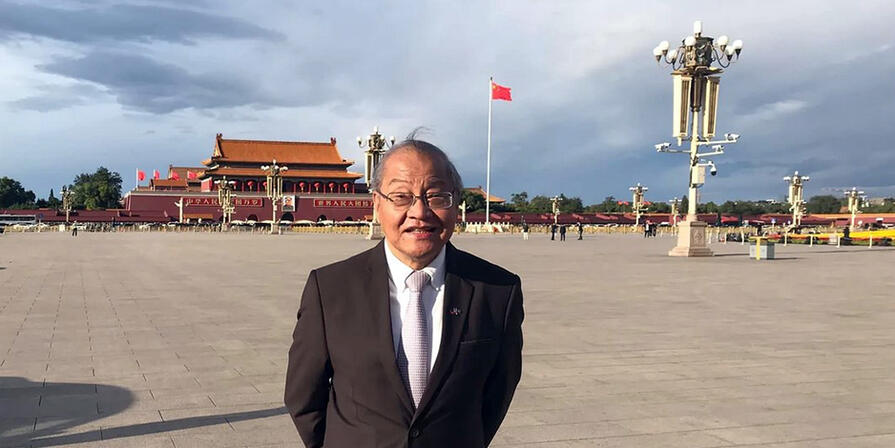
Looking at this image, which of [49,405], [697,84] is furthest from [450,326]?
[697,84]

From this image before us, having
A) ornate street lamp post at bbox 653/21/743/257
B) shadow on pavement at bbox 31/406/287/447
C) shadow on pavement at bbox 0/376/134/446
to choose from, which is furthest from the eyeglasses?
ornate street lamp post at bbox 653/21/743/257

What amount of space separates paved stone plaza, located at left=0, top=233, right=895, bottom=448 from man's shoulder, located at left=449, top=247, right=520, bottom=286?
2.63 m

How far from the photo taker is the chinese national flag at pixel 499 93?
182 ft

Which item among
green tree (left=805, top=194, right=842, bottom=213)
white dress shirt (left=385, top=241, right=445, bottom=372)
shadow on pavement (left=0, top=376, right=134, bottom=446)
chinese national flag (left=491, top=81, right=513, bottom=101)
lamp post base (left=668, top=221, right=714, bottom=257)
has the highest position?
chinese national flag (left=491, top=81, right=513, bottom=101)

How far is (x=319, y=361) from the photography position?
1898 mm

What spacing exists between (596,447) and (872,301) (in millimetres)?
9181

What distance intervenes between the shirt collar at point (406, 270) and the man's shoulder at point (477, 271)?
0.03m

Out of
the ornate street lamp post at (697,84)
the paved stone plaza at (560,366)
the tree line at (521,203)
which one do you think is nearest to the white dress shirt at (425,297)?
the paved stone plaza at (560,366)

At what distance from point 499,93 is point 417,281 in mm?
54915

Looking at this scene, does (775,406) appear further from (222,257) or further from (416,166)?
(222,257)

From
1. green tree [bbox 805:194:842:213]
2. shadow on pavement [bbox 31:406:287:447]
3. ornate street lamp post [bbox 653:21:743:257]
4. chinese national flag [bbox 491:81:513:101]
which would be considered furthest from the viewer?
green tree [bbox 805:194:842:213]

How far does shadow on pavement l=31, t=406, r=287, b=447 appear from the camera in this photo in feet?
14.1

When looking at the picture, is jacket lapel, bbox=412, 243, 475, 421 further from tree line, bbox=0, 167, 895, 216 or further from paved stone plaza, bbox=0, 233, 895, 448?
tree line, bbox=0, 167, 895, 216

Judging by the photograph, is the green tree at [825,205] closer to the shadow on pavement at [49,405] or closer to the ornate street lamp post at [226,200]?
the ornate street lamp post at [226,200]
